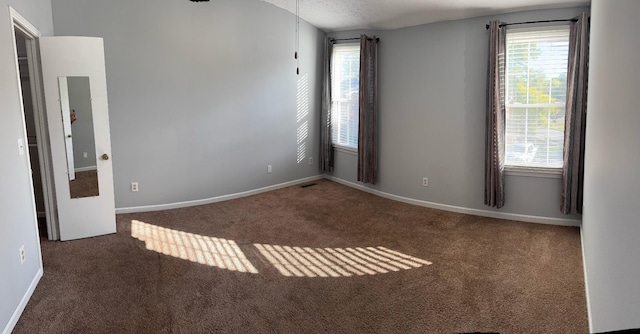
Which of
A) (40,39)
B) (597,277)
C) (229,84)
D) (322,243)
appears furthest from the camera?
(229,84)

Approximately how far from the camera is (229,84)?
5727 mm

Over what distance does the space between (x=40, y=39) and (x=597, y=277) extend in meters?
4.74

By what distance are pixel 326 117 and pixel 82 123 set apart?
3.54 m

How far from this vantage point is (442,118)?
5.29 metres

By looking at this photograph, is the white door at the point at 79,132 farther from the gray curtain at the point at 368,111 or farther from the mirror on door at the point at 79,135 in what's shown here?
the gray curtain at the point at 368,111

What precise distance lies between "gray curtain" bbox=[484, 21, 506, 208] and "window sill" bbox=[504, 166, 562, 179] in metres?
0.11

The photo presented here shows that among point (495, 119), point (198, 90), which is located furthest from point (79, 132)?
point (495, 119)

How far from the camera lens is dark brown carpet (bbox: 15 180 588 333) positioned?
109 inches

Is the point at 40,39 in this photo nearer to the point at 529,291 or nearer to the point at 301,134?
the point at 301,134

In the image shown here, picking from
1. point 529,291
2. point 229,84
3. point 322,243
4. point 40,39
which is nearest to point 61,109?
point 40,39

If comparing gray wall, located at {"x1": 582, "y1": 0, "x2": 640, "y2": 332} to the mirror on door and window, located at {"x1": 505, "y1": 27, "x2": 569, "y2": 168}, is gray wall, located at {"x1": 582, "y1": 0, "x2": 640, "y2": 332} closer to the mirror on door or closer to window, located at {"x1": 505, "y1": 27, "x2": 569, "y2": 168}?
window, located at {"x1": 505, "y1": 27, "x2": 569, "y2": 168}

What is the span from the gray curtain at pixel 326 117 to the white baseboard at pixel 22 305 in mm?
4297

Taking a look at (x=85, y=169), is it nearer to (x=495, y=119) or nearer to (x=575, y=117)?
(x=495, y=119)

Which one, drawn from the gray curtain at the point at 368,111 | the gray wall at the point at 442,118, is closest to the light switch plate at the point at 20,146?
the gray curtain at the point at 368,111
